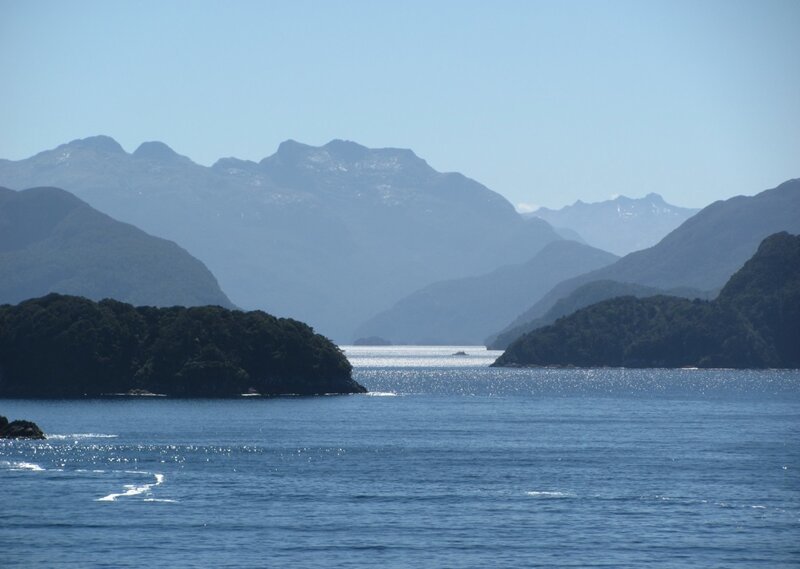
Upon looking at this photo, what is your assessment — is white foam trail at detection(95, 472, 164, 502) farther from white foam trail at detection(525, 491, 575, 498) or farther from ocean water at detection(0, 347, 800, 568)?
white foam trail at detection(525, 491, 575, 498)

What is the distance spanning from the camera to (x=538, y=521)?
288 feet

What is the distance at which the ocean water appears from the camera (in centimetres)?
7725

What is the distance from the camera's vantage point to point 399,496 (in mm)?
99562

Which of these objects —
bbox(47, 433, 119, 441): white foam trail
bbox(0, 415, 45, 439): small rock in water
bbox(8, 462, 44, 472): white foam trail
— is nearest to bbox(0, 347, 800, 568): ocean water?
bbox(8, 462, 44, 472): white foam trail

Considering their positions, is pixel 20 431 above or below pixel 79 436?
above

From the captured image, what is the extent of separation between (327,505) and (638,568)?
27.9 m

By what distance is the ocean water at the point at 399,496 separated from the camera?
77250 mm

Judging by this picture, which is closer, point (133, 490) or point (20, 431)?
point (133, 490)

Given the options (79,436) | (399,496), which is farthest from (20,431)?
(399,496)

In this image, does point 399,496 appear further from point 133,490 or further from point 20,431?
point 20,431

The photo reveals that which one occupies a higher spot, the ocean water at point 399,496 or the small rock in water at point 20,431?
the small rock in water at point 20,431

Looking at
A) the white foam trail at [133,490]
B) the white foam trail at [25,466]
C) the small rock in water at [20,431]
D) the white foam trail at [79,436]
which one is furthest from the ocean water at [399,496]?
the small rock in water at [20,431]

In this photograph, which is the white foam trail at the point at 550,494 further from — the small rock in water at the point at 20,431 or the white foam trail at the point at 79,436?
the small rock in water at the point at 20,431

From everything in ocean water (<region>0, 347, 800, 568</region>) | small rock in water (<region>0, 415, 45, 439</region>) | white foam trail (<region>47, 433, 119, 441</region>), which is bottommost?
ocean water (<region>0, 347, 800, 568</region>)
